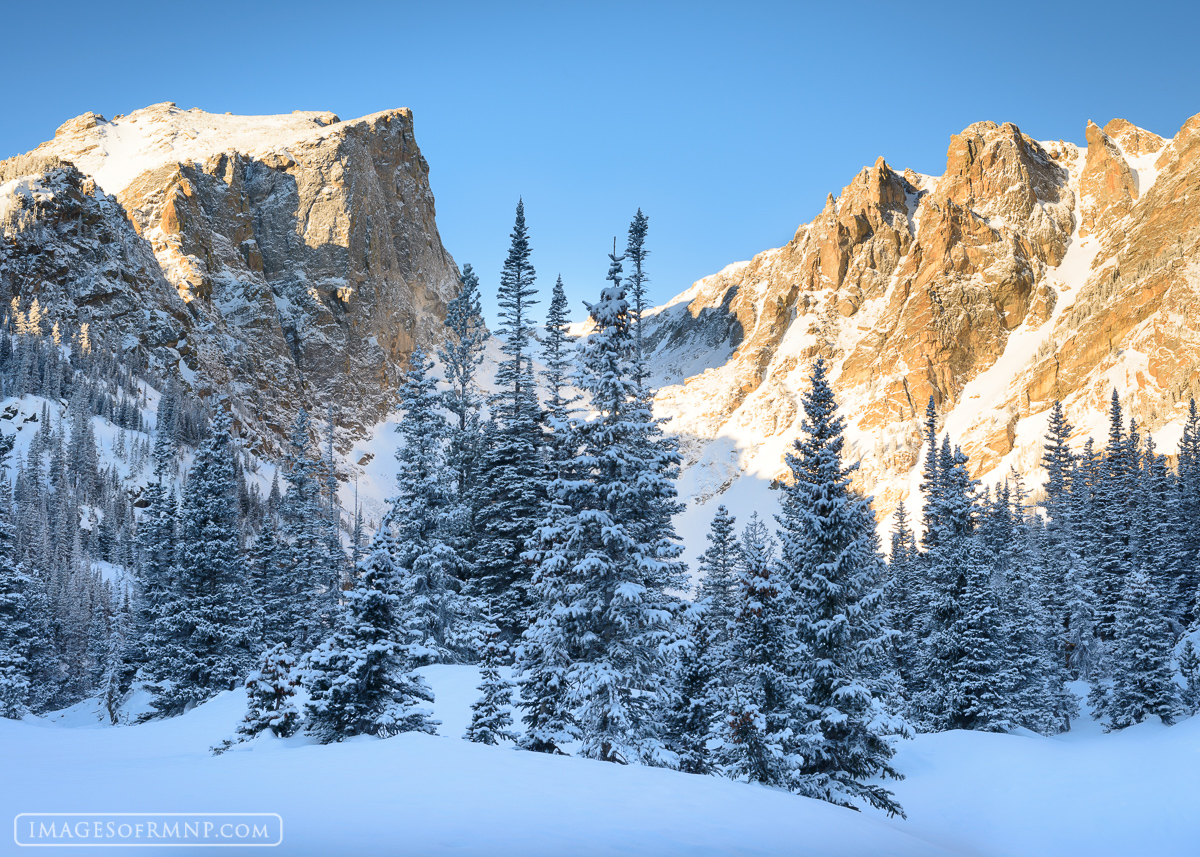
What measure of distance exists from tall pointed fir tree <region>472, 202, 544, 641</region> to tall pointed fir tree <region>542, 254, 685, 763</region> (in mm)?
10746

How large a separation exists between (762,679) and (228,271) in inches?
7683

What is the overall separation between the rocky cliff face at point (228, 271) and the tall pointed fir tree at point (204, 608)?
436ft

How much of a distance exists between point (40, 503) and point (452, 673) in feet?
299

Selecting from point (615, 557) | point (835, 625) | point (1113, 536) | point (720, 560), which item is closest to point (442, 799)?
point (615, 557)

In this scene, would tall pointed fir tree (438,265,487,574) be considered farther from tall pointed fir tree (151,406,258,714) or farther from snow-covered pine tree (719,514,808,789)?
snow-covered pine tree (719,514,808,789)

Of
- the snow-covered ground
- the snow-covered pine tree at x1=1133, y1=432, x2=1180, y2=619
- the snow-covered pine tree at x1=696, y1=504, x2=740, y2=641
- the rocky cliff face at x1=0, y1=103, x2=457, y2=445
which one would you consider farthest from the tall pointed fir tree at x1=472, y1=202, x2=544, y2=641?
the rocky cliff face at x1=0, y1=103, x2=457, y2=445

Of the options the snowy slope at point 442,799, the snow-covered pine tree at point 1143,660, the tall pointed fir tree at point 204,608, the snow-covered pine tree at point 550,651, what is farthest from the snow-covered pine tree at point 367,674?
the snow-covered pine tree at point 1143,660

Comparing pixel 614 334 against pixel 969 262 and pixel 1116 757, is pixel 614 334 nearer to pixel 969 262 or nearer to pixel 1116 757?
pixel 1116 757

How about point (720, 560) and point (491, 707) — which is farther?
point (720, 560)

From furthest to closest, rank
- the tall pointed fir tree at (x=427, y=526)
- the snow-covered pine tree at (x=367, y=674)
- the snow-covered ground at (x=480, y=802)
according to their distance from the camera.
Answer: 1. the tall pointed fir tree at (x=427, y=526)
2. the snow-covered pine tree at (x=367, y=674)
3. the snow-covered ground at (x=480, y=802)

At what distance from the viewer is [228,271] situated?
17788 centimetres

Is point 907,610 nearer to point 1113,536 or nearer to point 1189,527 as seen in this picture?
point 1113,536

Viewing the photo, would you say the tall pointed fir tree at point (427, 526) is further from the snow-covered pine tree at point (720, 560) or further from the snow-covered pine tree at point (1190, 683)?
the snow-covered pine tree at point (1190, 683)

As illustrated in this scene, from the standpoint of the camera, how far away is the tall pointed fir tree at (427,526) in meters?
26.5
